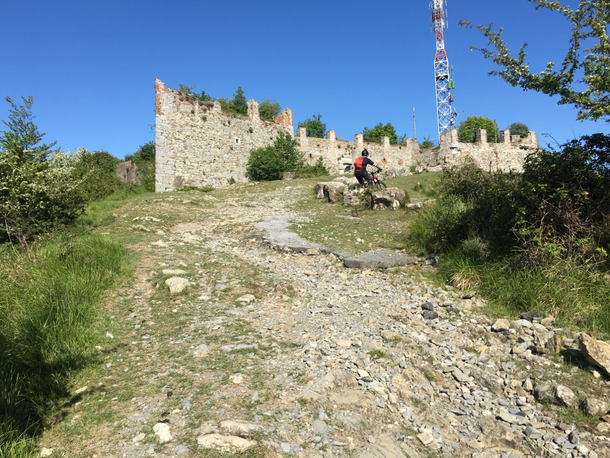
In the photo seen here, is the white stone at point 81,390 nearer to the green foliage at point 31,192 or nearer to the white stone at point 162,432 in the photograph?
the white stone at point 162,432

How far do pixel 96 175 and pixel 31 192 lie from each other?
44.4ft

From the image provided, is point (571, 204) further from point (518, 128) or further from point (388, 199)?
point (518, 128)

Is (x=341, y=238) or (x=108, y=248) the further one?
(x=341, y=238)

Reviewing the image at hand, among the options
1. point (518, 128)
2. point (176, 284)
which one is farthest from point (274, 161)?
point (518, 128)

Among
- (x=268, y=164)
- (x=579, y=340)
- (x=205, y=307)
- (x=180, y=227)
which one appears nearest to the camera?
(x=579, y=340)

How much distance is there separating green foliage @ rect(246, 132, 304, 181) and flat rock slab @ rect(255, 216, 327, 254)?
525 inches

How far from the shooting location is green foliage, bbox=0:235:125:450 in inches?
100

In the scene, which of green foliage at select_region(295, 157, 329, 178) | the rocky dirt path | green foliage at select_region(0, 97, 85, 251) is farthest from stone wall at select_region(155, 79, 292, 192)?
the rocky dirt path

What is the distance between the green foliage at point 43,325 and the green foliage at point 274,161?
17.9m

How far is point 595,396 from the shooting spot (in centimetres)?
282

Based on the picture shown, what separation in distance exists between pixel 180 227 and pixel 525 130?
59.1 meters

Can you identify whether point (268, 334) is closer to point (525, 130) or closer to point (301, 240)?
point (301, 240)

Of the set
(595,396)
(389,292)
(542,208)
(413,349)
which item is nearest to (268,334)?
(413,349)

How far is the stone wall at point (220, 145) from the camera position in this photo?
2041cm
